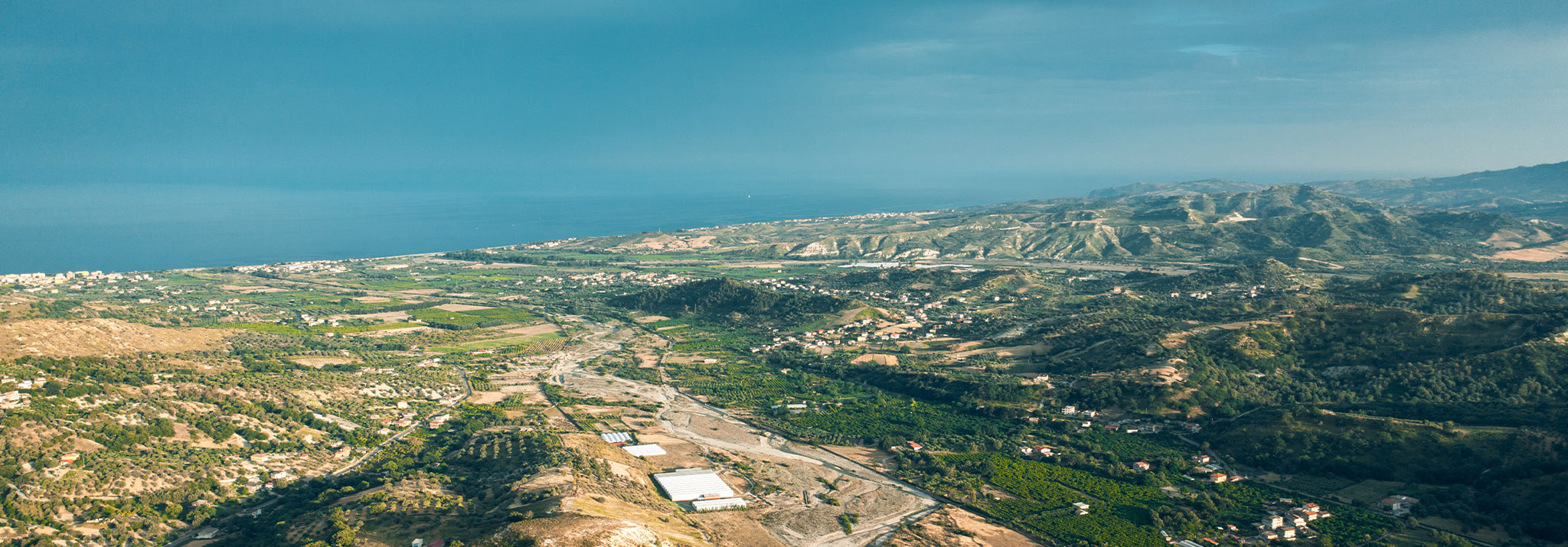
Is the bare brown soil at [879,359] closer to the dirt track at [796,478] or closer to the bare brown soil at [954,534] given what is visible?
the dirt track at [796,478]

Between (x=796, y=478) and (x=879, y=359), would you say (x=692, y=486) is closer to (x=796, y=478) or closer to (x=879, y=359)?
(x=796, y=478)

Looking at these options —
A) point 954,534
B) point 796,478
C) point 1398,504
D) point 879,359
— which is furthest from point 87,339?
point 1398,504

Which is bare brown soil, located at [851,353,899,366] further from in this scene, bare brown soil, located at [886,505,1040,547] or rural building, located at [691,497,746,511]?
rural building, located at [691,497,746,511]

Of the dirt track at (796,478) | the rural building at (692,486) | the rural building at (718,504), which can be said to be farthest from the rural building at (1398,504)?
the rural building at (692,486)

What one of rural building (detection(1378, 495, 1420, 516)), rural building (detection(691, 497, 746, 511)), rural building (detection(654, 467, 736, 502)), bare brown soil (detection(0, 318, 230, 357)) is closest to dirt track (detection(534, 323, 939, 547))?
rural building (detection(691, 497, 746, 511))

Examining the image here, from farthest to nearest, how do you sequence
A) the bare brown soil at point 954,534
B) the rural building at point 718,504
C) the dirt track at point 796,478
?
the rural building at point 718,504 < the dirt track at point 796,478 < the bare brown soil at point 954,534

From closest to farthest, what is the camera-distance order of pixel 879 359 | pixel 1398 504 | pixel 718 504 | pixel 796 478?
pixel 1398 504 → pixel 718 504 → pixel 796 478 → pixel 879 359
